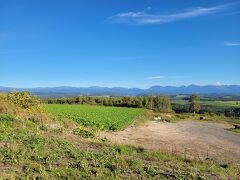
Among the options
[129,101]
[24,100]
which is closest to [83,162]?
[24,100]

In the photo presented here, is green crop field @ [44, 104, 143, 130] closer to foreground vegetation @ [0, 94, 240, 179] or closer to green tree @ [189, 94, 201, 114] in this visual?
foreground vegetation @ [0, 94, 240, 179]

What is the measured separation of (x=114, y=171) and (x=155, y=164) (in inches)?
104

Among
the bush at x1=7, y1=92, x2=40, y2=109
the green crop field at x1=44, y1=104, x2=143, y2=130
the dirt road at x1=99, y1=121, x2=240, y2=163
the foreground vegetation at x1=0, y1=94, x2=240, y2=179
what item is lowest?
the dirt road at x1=99, y1=121, x2=240, y2=163

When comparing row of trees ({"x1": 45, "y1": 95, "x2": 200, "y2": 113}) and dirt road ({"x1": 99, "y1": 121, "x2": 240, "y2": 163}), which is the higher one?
row of trees ({"x1": 45, "y1": 95, "x2": 200, "y2": 113})

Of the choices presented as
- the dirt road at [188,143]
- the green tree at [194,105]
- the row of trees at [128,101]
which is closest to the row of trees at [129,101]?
the row of trees at [128,101]

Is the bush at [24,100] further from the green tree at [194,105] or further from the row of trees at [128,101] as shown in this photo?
the green tree at [194,105]

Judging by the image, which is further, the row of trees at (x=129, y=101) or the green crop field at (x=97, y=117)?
the row of trees at (x=129, y=101)

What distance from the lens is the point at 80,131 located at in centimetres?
2781

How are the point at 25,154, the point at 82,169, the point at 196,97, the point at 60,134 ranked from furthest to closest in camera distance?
the point at 196,97, the point at 60,134, the point at 25,154, the point at 82,169

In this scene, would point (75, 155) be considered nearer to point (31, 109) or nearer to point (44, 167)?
point (44, 167)

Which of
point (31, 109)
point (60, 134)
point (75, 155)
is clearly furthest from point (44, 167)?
point (31, 109)

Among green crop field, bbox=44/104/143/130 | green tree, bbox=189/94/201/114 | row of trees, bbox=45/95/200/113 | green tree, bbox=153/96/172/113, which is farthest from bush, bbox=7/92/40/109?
green tree, bbox=189/94/201/114

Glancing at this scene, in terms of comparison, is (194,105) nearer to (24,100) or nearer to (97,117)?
(97,117)

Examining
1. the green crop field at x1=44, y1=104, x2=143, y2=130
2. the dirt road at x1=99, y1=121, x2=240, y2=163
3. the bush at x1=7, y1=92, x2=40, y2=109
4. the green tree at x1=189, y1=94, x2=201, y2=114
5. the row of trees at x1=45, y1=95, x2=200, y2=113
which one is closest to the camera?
the dirt road at x1=99, y1=121, x2=240, y2=163
